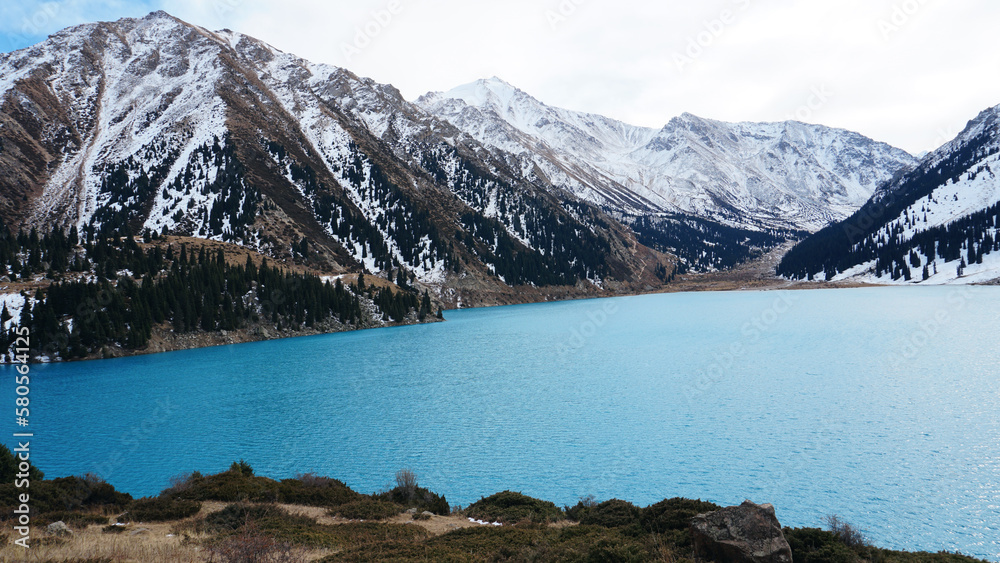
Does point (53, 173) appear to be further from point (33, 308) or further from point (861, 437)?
point (861, 437)

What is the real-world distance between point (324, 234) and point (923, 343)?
15827 cm

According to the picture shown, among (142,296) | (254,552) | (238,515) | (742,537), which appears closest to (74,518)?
(238,515)

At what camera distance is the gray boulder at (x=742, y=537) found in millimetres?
12664

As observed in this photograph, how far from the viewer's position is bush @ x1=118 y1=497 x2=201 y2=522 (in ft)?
65.9

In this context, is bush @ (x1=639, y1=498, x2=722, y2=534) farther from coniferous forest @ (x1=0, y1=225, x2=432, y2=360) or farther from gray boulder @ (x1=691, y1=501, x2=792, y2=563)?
coniferous forest @ (x1=0, y1=225, x2=432, y2=360)

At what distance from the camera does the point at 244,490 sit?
2359 cm

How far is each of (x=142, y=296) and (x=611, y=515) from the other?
10247cm

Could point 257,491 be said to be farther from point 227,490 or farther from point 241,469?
point 241,469

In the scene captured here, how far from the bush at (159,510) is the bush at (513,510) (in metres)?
A: 11.8

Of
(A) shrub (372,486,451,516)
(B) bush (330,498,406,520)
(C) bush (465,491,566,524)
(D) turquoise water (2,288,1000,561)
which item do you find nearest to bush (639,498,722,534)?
(C) bush (465,491,566,524)

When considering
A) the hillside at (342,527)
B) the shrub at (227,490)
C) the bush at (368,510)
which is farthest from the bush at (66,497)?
the bush at (368,510)

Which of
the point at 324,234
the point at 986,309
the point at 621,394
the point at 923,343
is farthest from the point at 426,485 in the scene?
the point at 324,234

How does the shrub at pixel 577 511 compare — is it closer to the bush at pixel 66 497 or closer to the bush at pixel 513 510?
the bush at pixel 513 510

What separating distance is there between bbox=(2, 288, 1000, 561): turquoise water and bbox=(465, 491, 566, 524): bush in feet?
12.9
